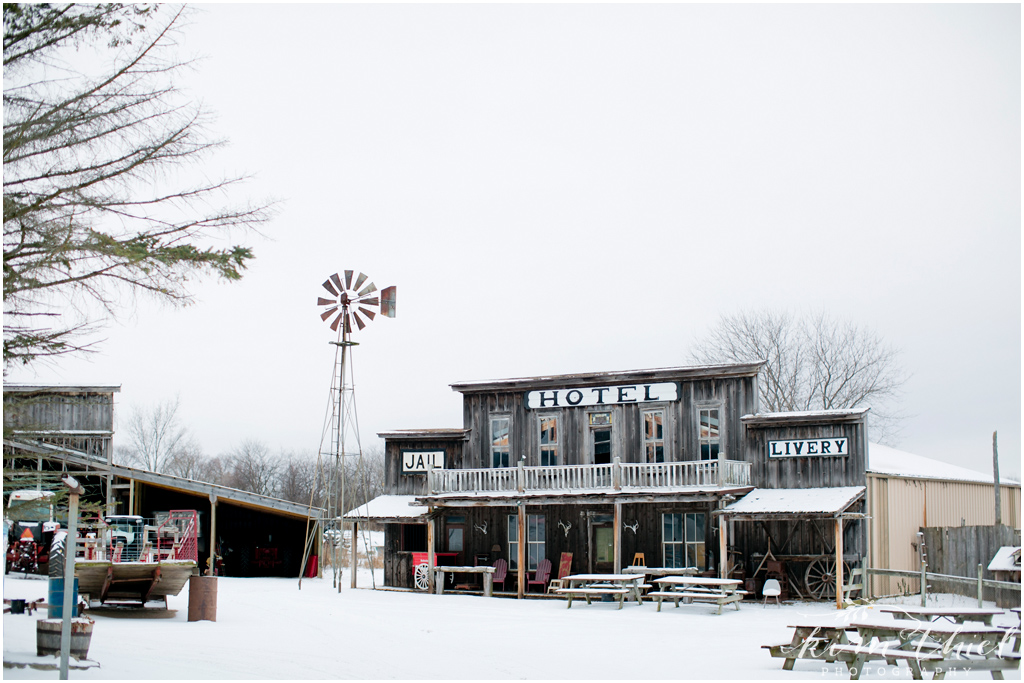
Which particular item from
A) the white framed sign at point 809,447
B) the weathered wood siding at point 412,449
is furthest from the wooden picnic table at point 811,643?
the weathered wood siding at point 412,449

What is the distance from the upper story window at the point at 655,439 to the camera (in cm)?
2566

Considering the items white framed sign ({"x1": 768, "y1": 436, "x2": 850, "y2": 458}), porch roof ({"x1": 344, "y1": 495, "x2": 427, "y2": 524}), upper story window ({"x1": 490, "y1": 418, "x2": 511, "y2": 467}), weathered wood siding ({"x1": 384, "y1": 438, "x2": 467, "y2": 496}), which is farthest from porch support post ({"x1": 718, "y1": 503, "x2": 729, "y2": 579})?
weathered wood siding ({"x1": 384, "y1": 438, "x2": 467, "y2": 496})

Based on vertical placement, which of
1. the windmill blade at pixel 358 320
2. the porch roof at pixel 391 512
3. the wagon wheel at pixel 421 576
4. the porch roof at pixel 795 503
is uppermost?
the windmill blade at pixel 358 320

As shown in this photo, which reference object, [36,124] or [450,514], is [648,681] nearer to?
[36,124]

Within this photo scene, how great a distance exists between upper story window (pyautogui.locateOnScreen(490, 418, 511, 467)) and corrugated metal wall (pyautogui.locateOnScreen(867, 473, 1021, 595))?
938 centimetres

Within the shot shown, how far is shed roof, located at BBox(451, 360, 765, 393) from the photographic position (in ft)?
80.9

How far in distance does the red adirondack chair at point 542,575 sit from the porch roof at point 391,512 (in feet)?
10.4

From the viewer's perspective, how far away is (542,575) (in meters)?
25.5

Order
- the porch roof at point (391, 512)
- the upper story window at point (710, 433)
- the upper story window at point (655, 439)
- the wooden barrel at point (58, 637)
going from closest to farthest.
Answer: the wooden barrel at point (58, 637)
the upper story window at point (710, 433)
the upper story window at point (655, 439)
the porch roof at point (391, 512)

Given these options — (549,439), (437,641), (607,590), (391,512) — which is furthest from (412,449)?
(437,641)

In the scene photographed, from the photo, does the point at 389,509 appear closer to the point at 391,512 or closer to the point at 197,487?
the point at 391,512

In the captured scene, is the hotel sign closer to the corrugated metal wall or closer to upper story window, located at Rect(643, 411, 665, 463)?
upper story window, located at Rect(643, 411, 665, 463)

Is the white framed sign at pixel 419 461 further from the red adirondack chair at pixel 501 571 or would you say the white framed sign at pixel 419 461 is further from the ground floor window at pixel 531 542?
the red adirondack chair at pixel 501 571

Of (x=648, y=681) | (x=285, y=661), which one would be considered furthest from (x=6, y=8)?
(x=648, y=681)
